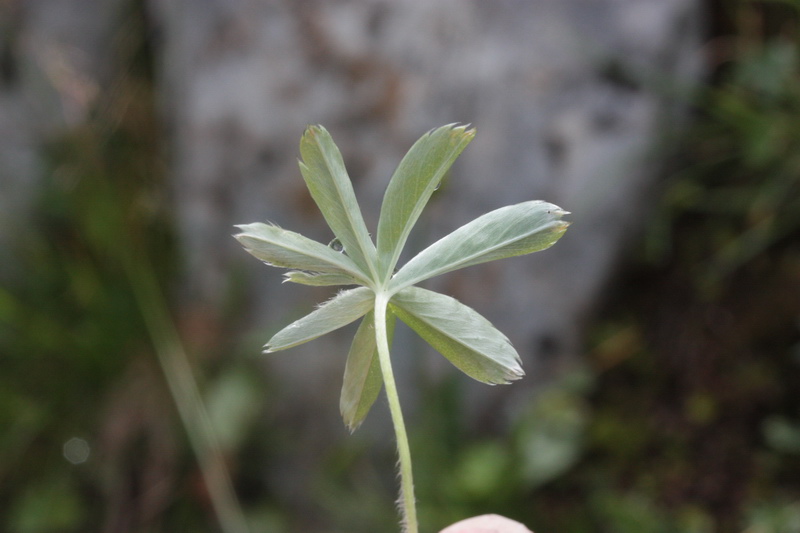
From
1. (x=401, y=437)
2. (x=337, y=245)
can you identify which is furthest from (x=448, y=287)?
(x=401, y=437)

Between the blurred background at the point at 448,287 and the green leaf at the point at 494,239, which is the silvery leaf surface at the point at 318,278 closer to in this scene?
the green leaf at the point at 494,239

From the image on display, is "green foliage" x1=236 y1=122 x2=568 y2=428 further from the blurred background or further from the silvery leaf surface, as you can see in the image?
the blurred background

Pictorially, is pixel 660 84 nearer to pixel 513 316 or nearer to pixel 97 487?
pixel 513 316

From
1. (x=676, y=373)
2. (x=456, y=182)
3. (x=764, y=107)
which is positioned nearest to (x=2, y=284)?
(x=456, y=182)

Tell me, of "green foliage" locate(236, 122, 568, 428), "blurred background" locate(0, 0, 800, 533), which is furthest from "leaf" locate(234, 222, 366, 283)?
"blurred background" locate(0, 0, 800, 533)

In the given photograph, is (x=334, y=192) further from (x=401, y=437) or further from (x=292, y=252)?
(x=401, y=437)

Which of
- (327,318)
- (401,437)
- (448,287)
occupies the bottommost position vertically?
(401,437)
